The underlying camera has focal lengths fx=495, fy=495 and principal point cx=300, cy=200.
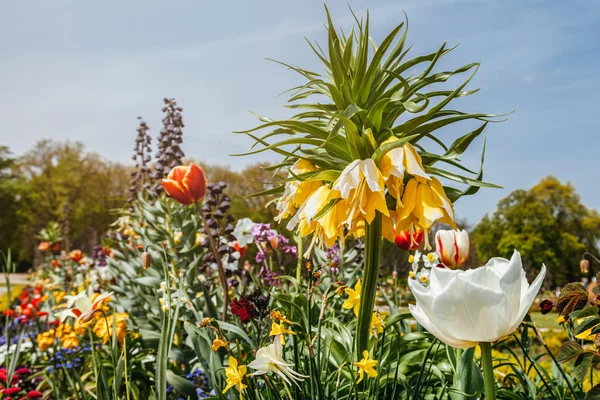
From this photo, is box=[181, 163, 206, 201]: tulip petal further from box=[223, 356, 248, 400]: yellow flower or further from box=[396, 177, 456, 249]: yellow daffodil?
box=[223, 356, 248, 400]: yellow flower

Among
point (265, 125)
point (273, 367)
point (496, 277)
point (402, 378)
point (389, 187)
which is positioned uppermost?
point (265, 125)

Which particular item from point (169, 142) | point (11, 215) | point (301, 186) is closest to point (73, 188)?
point (11, 215)

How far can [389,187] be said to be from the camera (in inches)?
72.2

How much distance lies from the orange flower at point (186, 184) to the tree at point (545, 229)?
31579mm

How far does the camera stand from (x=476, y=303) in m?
1.01

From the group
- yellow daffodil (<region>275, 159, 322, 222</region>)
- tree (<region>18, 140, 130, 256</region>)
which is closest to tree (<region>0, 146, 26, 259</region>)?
tree (<region>18, 140, 130, 256</region>)

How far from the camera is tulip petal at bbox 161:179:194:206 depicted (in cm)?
310

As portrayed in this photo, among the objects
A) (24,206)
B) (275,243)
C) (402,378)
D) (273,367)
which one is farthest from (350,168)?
(24,206)

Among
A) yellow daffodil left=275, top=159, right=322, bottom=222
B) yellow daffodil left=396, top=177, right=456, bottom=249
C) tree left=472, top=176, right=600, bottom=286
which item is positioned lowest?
tree left=472, top=176, right=600, bottom=286

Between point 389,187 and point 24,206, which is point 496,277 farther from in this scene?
point 24,206

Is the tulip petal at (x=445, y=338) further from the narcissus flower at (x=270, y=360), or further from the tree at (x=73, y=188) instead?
the tree at (x=73, y=188)

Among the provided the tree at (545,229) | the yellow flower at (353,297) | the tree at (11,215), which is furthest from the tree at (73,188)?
the yellow flower at (353,297)

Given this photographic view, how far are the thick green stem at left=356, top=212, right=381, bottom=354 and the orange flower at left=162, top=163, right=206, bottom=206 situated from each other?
A: 156 cm

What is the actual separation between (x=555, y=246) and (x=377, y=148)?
3528 centimetres
